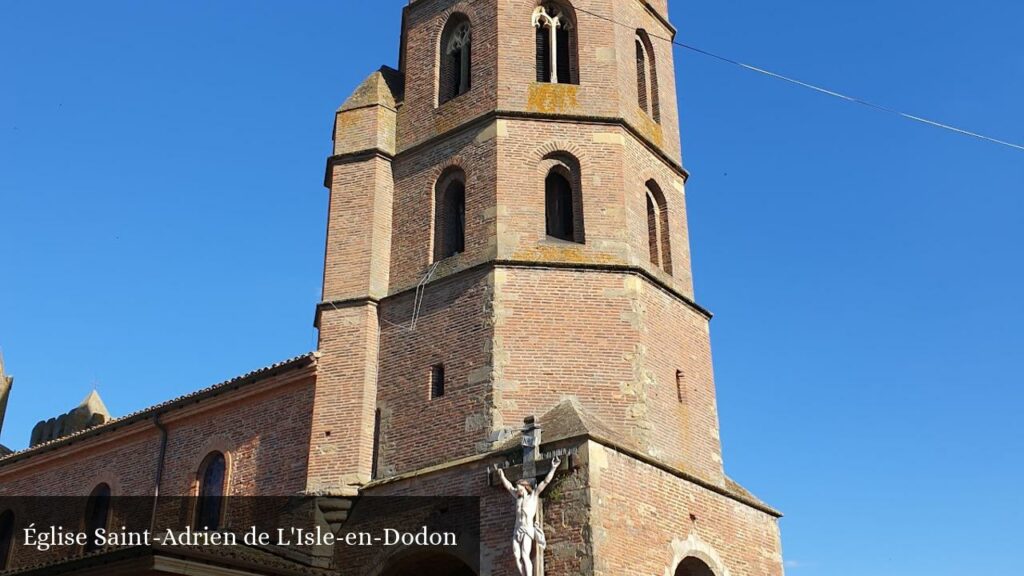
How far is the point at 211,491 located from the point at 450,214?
286 inches

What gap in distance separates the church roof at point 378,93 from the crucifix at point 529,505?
8.46 m

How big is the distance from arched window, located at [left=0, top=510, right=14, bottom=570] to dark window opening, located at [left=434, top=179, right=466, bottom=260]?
14.0 meters

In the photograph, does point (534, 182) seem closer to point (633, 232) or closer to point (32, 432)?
point (633, 232)

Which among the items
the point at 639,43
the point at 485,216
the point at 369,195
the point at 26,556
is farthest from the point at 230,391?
the point at 639,43

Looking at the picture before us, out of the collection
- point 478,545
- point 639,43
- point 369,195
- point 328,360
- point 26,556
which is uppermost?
point 639,43

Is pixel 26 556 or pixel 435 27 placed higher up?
pixel 435 27

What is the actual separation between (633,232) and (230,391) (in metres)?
8.47

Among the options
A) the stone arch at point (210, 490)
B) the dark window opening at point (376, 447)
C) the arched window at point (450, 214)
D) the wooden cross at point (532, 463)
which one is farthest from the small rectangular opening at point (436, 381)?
the stone arch at point (210, 490)

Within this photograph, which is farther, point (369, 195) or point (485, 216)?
point (369, 195)

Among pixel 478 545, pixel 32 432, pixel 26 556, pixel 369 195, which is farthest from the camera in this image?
pixel 32 432

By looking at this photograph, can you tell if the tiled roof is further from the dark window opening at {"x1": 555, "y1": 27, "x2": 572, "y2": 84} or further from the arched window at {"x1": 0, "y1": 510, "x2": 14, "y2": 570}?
the dark window opening at {"x1": 555, "y1": 27, "x2": 572, "y2": 84}

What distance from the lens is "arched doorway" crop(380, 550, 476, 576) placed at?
15828 mm

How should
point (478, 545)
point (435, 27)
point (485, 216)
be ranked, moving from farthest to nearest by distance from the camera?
point (435, 27) → point (485, 216) → point (478, 545)

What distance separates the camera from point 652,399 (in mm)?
16609
